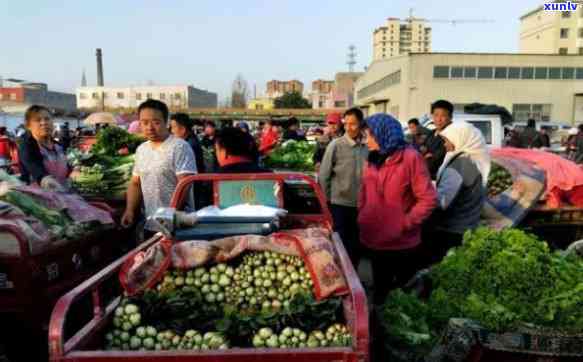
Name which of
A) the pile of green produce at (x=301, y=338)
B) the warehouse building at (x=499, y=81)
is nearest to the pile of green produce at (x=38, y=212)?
the pile of green produce at (x=301, y=338)

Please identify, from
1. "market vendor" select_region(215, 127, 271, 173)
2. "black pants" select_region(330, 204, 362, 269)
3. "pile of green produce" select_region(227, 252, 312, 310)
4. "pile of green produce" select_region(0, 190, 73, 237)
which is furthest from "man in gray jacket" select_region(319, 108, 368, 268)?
"pile of green produce" select_region(0, 190, 73, 237)

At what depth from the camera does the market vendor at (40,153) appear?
4816mm

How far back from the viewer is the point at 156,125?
425cm

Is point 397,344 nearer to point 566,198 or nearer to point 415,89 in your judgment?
point 566,198

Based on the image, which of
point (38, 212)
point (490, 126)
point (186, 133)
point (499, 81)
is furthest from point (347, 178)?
point (499, 81)

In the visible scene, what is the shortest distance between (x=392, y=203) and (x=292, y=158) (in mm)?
5476

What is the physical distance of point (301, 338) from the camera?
94.3 inches

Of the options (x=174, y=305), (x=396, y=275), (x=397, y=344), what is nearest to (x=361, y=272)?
(x=396, y=275)

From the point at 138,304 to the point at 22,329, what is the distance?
144 cm

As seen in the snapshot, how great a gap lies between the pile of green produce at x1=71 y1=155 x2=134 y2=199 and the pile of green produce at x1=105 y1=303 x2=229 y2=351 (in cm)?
442

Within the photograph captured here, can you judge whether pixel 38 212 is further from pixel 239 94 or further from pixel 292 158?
pixel 239 94

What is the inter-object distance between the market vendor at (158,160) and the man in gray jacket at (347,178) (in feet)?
5.34

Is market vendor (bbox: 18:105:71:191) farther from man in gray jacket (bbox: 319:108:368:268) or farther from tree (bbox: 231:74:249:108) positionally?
tree (bbox: 231:74:249:108)

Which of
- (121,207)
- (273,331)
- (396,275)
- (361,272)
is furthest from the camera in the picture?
(121,207)
